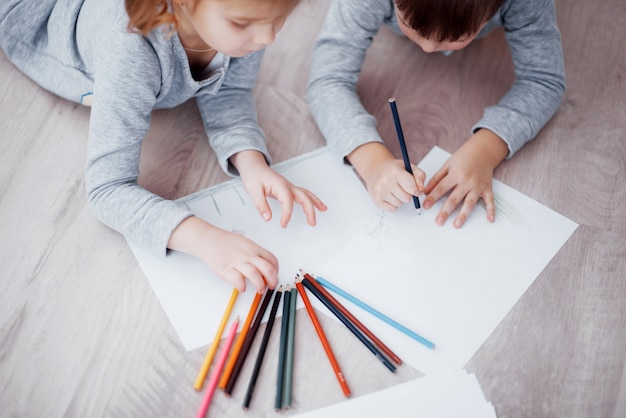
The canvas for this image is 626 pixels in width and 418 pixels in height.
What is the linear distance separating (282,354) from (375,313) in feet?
0.34

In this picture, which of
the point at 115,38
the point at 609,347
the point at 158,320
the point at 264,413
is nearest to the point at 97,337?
the point at 158,320

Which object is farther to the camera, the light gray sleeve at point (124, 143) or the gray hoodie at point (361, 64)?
the gray hoodie at point (361, 64)

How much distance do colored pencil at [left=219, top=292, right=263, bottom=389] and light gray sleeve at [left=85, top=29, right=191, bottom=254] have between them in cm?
11

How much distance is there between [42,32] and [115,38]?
23 cm

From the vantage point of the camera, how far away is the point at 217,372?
54cm

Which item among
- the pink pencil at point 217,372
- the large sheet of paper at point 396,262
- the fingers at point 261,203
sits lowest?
the pink pencil at point 217,372

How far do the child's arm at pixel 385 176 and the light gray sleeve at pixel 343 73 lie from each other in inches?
0.6

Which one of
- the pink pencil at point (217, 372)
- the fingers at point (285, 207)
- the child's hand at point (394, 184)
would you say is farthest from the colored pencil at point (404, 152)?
the pink pencil at point (217, 372)

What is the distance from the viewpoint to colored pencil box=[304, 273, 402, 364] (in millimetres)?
548

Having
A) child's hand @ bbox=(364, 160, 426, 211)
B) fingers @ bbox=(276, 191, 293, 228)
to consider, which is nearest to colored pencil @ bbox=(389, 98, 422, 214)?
child's hand @ bbox=(364, 160, 426, 211)

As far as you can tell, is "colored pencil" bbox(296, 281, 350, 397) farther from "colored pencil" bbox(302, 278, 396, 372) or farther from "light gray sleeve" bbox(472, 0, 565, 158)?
"light gray sleeve" bbox(472, 0, 565, 158)

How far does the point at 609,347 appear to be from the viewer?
0.57m

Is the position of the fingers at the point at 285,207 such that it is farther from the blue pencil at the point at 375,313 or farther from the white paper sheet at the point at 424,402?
the white paper sheet at the point at 424,402

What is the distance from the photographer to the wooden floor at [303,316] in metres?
0.54
